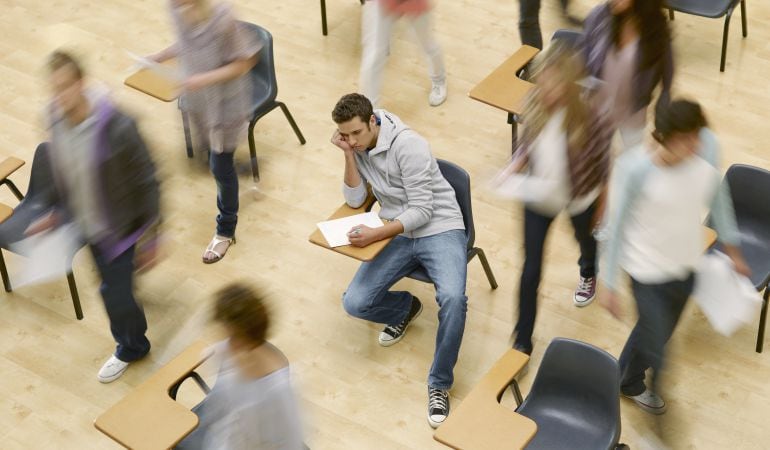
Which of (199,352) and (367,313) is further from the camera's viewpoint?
(367,313)

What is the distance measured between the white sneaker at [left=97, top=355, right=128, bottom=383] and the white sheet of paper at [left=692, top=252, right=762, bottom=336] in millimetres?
2879

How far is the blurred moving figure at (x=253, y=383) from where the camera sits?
11.9ft

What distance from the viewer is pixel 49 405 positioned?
5332 millimetres

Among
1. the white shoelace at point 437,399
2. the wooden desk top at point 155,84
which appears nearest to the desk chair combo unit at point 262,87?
the wooden desk top at point 155,84

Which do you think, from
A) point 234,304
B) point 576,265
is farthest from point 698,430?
point 234,304

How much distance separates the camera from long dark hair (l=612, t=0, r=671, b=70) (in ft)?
16.4

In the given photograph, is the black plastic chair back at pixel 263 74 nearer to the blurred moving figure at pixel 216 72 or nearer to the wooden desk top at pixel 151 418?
the blurred moving figure at pixel 216 72

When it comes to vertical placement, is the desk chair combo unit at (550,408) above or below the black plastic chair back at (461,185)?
below

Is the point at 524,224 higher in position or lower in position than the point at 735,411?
higher

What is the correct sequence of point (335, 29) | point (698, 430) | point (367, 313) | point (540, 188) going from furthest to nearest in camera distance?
point (335, 29), point (367, 313), point (698, 430), point (540, 188)

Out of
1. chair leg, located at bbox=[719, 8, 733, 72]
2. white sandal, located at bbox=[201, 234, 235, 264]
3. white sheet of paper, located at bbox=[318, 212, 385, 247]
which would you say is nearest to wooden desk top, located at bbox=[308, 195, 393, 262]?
white sheet of paper, located at bbox=[318, 212, 385, 247]

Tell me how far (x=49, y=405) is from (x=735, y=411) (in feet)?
11.0

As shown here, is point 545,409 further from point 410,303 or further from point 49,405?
point 49,405

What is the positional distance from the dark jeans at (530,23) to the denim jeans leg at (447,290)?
6.79 ft
